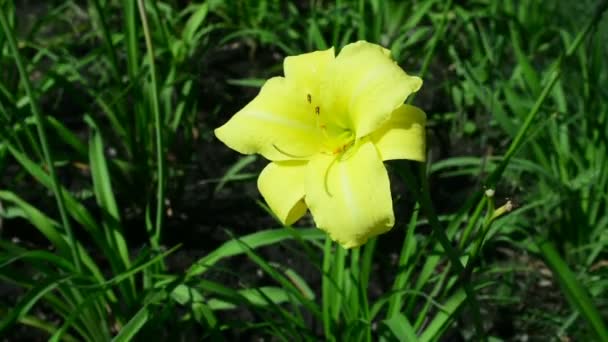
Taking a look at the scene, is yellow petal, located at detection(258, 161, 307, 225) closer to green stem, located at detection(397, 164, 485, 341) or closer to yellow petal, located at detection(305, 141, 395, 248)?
yellow petal, located at detection(305, 141, 395, 248)

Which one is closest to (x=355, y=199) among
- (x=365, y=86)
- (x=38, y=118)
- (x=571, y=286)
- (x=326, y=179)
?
(x=326, y=179)

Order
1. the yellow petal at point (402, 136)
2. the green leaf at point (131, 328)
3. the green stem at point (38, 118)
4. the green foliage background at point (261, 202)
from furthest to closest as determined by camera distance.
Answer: the green foliage background at point (261, 202), the green leaf at point (131, 328), the green stem at point (38, 118), the yellow petal at point (402, 136)

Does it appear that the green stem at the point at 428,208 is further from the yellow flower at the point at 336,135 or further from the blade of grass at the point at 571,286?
the blade of grass at the point at 571,286

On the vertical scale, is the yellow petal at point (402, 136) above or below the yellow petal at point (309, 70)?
below

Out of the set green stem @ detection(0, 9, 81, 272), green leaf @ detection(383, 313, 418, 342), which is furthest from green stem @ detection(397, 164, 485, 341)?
green stem @ detection(0, 9, 81, 272)

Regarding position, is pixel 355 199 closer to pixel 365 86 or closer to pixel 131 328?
pixel 365 86

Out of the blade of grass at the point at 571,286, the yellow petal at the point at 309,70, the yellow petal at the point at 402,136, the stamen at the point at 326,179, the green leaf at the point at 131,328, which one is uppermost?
the yellow petal at the point at 309,70

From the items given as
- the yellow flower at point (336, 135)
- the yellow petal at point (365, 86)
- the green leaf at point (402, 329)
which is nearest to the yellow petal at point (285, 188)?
the yellow flower at point (336, 135)

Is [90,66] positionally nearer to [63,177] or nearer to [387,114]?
[63,177]
